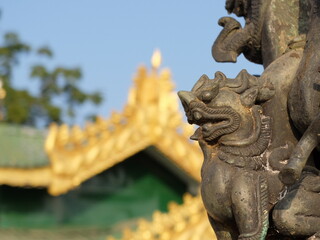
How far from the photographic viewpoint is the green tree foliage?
16484 mm

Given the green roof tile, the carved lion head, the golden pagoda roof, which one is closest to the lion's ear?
the carved lion head

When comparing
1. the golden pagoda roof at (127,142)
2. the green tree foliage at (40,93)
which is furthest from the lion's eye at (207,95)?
the green tree foliage at (40,93)

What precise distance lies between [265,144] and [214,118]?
0.45ft

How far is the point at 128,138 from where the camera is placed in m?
9.37

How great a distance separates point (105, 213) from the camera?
10211mm

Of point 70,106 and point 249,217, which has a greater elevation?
point 249,217

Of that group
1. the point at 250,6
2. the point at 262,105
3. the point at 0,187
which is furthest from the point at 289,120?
the point at 0,187

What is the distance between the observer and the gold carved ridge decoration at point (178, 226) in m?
8.30

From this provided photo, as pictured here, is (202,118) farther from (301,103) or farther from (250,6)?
(250,6)

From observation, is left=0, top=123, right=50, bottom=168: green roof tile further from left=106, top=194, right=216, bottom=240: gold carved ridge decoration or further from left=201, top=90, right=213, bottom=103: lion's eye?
left=201, top=90, right=213, bottom=103: lion's eye

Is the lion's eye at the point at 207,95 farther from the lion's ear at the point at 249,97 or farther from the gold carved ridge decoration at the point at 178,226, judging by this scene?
the gold carved ridge decoration at the point at 178,226

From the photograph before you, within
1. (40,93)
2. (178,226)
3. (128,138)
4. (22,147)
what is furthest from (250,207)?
(40,93)

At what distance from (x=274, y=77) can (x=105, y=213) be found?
26.5ft

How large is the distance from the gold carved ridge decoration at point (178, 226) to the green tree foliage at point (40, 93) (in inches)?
312
